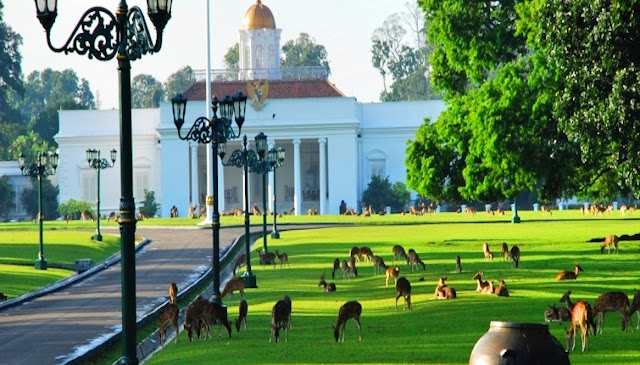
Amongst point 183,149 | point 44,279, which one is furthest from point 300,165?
point 44,279

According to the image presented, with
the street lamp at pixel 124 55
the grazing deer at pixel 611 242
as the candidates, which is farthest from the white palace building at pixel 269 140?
the street lamp at pixel 124 55

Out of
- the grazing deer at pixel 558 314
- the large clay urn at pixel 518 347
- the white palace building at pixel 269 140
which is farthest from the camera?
the white palace building at pixel 269 140

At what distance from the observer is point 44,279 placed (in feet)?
135

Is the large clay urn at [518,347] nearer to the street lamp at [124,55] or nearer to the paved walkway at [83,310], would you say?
the street lamp at [124,55]

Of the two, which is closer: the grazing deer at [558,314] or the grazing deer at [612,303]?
the grazing deer at [612,303]

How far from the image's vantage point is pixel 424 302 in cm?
2833

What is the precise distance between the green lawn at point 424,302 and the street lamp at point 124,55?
18.1ft

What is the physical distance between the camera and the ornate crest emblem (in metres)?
107

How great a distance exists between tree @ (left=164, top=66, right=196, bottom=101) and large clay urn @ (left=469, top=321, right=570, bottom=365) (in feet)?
499

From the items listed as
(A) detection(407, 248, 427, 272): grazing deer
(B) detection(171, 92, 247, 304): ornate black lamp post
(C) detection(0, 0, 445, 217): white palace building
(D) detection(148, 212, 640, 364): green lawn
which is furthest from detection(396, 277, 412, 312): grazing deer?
(C) detection(0, 0, 445, 217): white palace building

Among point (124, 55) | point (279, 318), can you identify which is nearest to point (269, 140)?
point (279, 318)

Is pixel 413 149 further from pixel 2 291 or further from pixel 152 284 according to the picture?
pixel 2 291

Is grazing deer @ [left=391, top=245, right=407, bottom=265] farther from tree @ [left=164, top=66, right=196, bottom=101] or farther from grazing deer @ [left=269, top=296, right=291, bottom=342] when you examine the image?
tree @ [left=164, top=66, right=196, bottom=101]

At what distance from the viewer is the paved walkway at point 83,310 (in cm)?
2303
